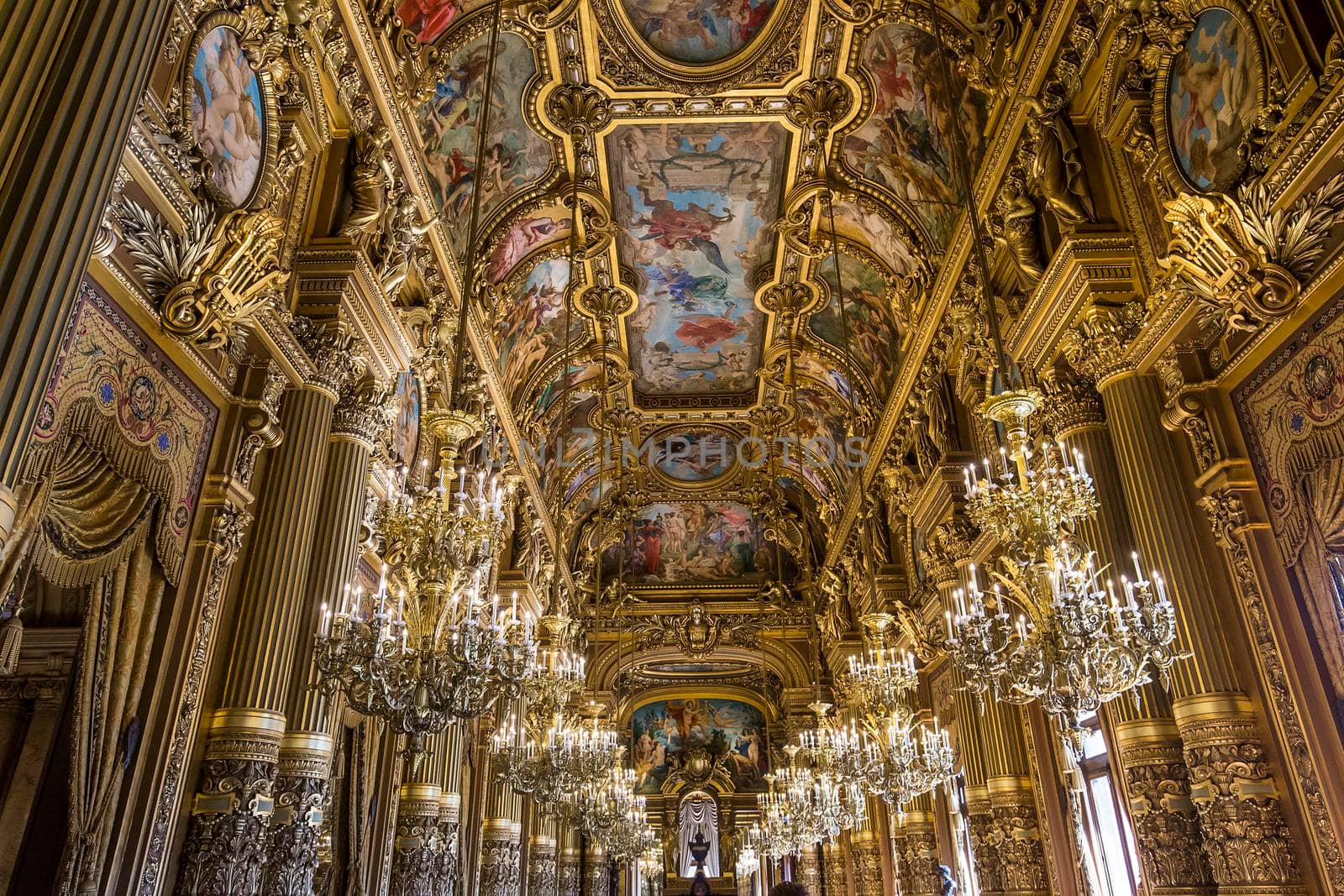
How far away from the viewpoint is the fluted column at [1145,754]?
20.8 feet

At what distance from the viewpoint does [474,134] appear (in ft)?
37.1

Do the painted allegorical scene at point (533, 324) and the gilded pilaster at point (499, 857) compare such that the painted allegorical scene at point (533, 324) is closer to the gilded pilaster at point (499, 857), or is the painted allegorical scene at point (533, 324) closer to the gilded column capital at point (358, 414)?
the gilded column capital at point (358, 414)

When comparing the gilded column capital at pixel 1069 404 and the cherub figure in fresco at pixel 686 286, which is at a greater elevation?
the cherub figure in fresco at pixel 686 286

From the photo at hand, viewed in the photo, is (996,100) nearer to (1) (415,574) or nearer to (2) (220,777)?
(1) (415,574)

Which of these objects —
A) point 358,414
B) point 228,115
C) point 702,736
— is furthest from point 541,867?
point 228,115

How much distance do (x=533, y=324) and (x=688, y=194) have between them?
365cm

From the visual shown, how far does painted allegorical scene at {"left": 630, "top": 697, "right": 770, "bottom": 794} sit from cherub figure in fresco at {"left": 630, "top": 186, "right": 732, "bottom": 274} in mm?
20548

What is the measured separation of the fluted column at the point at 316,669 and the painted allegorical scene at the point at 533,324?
631 centimetres

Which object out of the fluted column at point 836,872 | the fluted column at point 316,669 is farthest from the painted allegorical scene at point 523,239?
the fluted column at point 836,872

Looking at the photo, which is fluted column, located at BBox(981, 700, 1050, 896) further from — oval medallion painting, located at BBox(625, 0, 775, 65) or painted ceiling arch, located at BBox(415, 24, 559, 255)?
oval medallion painting, located at BBox(625, 0, 775, 65)

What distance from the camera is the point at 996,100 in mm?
9500

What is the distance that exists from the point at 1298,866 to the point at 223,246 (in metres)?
7.91

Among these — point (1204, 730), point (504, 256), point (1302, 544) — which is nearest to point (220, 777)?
point (1204, 730)

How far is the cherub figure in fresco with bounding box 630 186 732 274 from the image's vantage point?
46.9ft
